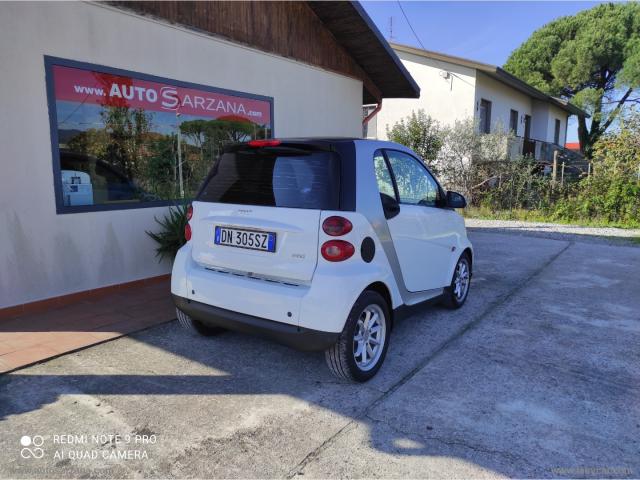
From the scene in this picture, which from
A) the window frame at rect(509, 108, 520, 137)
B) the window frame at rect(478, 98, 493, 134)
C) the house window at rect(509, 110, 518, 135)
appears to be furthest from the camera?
the house window at rect(509, 110, 518, 135)

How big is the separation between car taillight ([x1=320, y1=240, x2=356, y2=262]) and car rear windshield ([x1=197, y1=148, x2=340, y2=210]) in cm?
25

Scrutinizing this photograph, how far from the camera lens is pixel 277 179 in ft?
10.9

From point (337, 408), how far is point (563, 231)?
10.3m

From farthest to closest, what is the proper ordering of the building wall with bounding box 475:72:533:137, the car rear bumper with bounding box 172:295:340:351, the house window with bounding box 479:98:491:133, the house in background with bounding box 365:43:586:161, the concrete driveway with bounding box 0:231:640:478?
the house window with bounding box 479:98:491:133 → the building wall with bounding box 475:72:533:137 → the house in background with bounding box 365:43:586:161 → the car rear bumper with bounding box 172:295:340:351 → the concrete driveway with bounding box 0:231:640:478

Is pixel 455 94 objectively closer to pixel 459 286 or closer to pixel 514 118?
pixel 514 118

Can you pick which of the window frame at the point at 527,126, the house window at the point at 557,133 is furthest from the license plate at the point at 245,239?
the house window at the point at 557,133

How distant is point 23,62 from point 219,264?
3.15 metres

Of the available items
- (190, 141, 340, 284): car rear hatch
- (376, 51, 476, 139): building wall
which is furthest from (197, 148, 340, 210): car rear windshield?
(376, 51, 476, 139): building wall

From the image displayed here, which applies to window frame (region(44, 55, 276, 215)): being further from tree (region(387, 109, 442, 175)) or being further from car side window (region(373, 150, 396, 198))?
tree (region(387, 109, 442, 175))

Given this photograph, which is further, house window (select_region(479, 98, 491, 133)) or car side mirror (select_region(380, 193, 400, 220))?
house window (select_region(479, 98, 491, 133))

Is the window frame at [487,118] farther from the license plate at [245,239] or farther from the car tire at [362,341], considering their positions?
the license plate at [245,239]

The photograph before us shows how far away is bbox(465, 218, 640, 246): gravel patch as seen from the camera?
400 inches

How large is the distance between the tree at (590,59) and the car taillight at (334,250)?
2634 cm

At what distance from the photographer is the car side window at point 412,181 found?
12.8 feet
